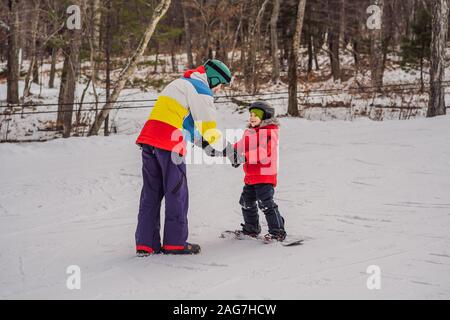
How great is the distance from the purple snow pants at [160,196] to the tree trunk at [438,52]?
10.2 m

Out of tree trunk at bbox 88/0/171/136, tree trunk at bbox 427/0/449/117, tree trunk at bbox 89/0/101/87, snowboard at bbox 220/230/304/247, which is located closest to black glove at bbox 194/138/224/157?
snowboard at bbox 220/230/304/247

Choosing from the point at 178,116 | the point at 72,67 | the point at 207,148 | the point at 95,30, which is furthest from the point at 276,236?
the point at 95,30

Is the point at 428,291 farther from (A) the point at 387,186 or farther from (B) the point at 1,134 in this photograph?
(B) the point at 1,134

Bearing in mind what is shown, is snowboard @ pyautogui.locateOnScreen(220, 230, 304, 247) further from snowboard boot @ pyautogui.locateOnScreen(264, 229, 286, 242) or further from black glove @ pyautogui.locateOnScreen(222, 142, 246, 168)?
black glove @ pyautogui.locateOnScreen(222, 142, 246, 168)

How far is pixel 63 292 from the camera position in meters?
3.85

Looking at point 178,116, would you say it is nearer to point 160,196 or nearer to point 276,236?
point 160,196

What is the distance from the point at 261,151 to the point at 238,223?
1.37m

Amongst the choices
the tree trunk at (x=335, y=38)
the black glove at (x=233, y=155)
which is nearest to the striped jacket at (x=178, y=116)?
the black glove at (x=233, y=155)

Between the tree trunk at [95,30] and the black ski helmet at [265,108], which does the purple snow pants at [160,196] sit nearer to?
the black ski helmet at [265,108]

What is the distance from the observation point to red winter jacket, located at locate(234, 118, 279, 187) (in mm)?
4812

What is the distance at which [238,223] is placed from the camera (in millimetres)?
5883

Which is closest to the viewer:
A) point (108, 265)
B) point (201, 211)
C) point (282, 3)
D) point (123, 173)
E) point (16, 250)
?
point (108, 265)

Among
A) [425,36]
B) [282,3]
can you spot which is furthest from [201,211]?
[282,3]

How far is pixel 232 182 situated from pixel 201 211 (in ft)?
5.12
